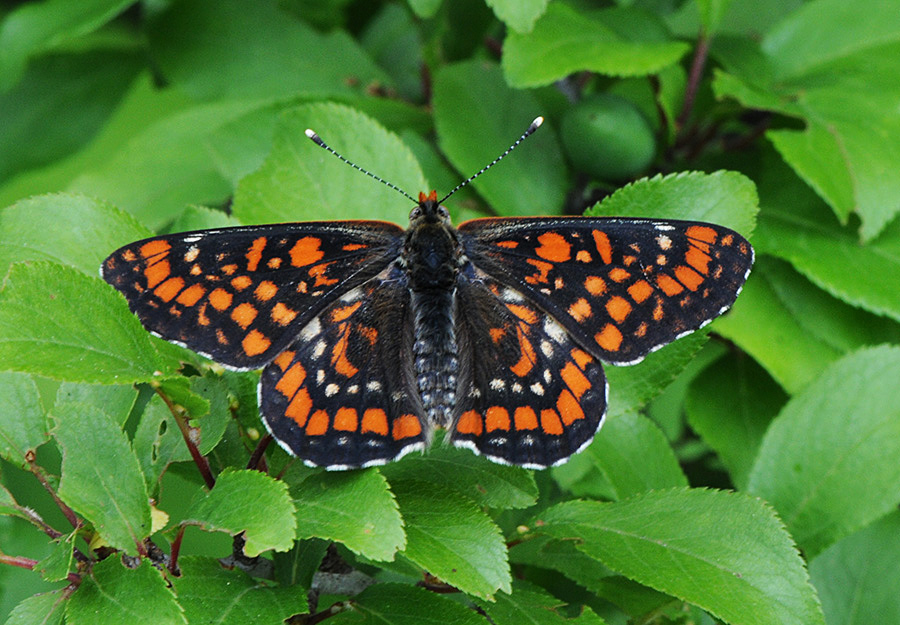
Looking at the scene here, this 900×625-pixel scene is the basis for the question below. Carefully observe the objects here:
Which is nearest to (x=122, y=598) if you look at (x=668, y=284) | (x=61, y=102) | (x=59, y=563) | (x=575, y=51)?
(x=59, y=563)

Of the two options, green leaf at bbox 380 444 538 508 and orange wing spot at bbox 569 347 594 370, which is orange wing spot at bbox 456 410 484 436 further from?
orange wing spot at bbox 569 347 594 370

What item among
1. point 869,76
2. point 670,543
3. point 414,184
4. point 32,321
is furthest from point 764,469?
point 32,321

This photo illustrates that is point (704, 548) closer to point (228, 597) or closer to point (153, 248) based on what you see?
point (228, 597)

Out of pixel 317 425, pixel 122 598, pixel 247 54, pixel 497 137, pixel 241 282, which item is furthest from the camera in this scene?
pixel 247 54

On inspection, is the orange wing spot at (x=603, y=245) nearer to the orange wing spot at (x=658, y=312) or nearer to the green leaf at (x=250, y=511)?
the orange wing spot at (x=658, y=312)

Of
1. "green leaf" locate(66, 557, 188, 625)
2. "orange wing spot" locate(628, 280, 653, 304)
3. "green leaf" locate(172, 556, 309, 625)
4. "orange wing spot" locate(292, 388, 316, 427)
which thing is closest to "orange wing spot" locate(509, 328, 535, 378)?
"orange wing spot" locate(628, 280, 653, 304)

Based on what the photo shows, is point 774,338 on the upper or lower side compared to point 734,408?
upper

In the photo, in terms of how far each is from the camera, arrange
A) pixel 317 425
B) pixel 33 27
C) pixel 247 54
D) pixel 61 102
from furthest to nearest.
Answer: pixel 61 102, pixel 247 54, pixel 33 27, pixel 317 425
